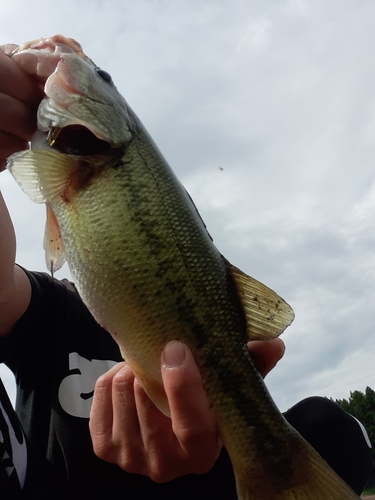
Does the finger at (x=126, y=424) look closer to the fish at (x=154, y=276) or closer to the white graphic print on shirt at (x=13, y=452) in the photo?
the fish at (x=154, y=276)

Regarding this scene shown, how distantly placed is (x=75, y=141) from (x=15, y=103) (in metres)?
0.40

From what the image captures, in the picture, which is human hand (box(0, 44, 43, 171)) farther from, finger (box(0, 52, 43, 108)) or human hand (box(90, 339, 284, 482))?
human hand (box(90, 339, 284, 482))

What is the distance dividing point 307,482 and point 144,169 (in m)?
1.56

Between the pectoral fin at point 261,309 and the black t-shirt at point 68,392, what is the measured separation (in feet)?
7.27

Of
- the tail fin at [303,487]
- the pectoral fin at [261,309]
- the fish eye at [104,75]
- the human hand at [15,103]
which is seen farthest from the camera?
the fish eye at [104,75]

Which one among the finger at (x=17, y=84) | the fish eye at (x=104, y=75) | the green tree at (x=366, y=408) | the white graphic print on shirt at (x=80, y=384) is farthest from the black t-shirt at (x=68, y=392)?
the green tree at (x=366, y=408)

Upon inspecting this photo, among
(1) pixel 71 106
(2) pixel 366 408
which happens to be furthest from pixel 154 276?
(2) pixel 366 408

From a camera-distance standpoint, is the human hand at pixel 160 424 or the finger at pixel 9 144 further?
the finger at pixel 9 144

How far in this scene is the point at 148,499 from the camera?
11.0 feet

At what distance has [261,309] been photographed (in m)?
1.94

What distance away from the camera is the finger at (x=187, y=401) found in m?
1.69

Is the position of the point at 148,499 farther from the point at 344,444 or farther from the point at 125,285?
the point at 125,285

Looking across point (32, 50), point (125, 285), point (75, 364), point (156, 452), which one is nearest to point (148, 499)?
point (75, 364)

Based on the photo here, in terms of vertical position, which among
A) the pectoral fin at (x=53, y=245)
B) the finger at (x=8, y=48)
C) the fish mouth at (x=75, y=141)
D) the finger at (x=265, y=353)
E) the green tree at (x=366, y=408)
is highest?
the finger at (x=8, y=48)
